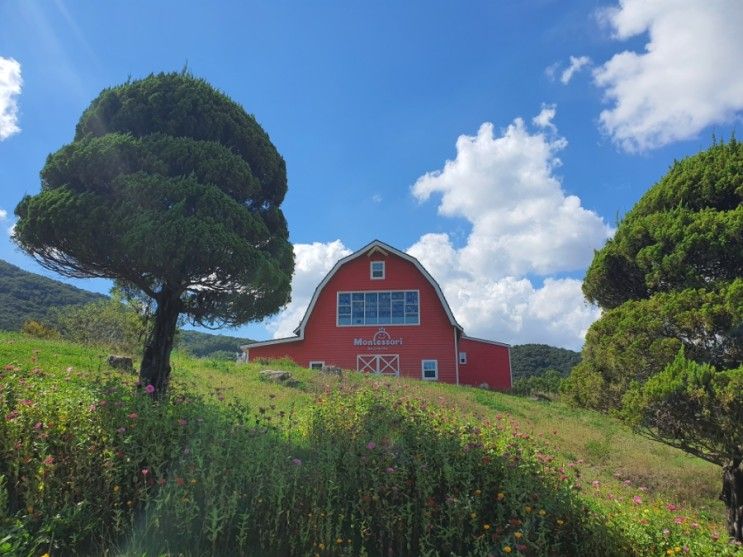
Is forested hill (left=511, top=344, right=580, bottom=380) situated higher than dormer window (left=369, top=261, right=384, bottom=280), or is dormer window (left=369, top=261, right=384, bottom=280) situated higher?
dormer window (left=369, top=261, right=384, bottom=280)

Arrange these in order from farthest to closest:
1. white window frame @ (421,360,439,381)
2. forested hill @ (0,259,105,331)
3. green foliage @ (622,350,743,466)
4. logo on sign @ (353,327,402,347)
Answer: forested hill @ (0,259,105,331) < logo on sign @ (353,327,402,347) < white window frame @ (421,360,439,381) < green foliage @ (622,350,743,466)

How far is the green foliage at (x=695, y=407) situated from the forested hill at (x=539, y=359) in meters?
50.5

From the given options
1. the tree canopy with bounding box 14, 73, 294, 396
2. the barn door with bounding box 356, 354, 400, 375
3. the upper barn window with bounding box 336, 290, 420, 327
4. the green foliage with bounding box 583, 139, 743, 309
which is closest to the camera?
the green foliage with bounding box 583, 139, 743, 309

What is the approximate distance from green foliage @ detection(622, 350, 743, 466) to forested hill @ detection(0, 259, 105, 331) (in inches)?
1962

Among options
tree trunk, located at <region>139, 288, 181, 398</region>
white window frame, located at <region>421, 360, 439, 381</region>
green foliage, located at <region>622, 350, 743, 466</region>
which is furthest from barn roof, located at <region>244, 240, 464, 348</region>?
green foliage, located at <region>622, 350, 743, 466</region>

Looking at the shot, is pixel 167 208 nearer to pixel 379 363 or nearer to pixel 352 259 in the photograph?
pixel 379 363

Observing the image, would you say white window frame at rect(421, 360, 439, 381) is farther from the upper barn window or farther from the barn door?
the upper barn window

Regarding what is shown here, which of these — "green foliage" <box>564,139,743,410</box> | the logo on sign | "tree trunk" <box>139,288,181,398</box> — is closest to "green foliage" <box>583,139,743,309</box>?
"green foliage" <box>564,139,743,410</box>

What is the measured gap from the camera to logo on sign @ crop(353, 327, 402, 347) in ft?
81.5

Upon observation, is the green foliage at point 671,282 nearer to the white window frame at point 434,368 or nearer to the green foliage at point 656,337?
the green foliage at point 656,337

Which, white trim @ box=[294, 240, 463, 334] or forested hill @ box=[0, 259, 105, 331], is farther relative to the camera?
forested hill @ box=[0, 259, 105, 331]

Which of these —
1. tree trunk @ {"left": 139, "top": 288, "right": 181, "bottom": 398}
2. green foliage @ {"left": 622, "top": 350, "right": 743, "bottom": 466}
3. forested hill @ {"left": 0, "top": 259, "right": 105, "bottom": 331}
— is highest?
forested hill @ {"left": 0, "top": 259, "right": 105, "bottom": 331}

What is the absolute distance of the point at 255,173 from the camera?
30.1 feet

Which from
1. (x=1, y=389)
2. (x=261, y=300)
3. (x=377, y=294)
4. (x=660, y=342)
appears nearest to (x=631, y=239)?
(x=660, y=342)
